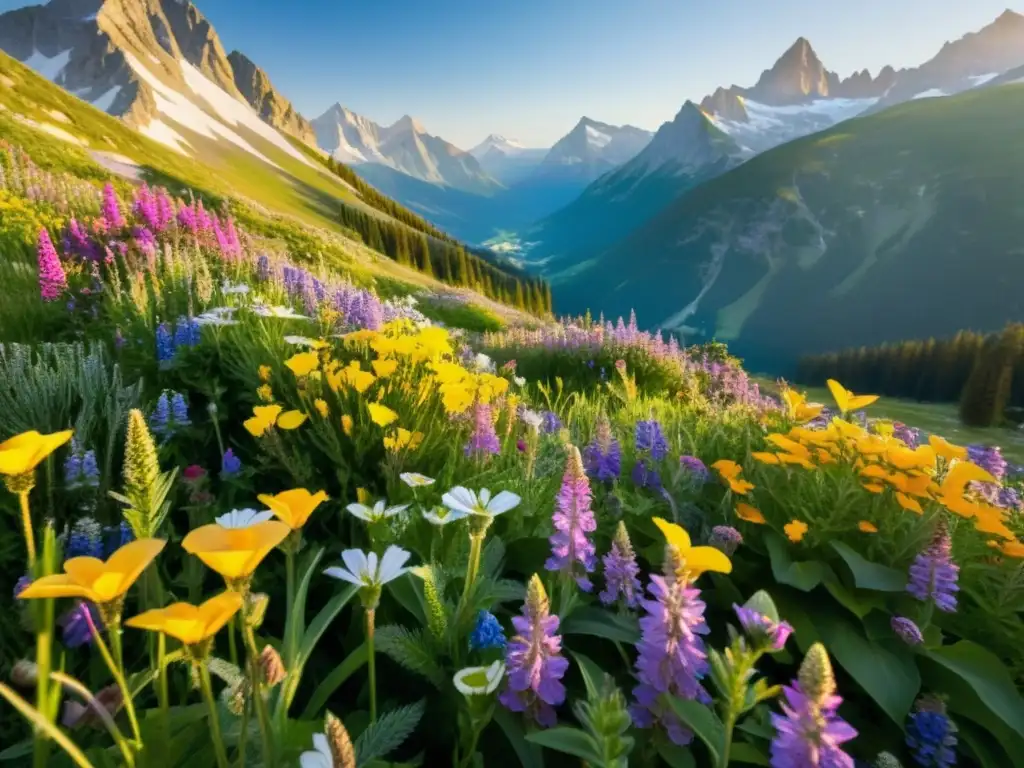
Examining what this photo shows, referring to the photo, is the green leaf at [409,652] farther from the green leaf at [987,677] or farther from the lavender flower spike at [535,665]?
the green leaf at [987,677]

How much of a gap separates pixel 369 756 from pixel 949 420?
221 ft

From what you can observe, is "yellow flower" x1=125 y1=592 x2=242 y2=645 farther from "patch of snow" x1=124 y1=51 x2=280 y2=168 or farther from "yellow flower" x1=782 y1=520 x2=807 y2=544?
"patch of snow" x1=124 y1=51 x2=280 y2=168

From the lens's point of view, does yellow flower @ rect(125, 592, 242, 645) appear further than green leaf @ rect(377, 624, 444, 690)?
No

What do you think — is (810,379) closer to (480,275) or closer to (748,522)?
(480,275)

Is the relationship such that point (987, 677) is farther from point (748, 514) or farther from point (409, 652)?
point (409, 652)

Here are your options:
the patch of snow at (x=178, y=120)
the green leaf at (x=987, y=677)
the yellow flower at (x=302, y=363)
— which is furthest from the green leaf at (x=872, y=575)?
the patch of snow at (x=178, y=120)

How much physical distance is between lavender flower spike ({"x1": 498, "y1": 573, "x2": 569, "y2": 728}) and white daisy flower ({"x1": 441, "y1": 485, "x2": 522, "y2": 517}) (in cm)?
21

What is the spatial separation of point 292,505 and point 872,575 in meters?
2.00

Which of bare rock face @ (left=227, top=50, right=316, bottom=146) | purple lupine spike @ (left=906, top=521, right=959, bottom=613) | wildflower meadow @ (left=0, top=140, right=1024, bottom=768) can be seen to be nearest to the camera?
wildflower meadow @ (left=0, top=140, right=1024, bottom=768)

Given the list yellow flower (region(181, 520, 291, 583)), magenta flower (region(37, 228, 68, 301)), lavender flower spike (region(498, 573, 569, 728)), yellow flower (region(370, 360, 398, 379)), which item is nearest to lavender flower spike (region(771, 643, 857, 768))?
lavender flower spike (region(498, 573, 569, 728))

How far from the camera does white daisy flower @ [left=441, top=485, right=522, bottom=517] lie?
1.45 m

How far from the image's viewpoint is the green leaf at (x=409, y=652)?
161 centimetres

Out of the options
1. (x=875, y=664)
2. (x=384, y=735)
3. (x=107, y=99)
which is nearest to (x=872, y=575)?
(x=875, y=664)

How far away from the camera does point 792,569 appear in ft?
6.97
